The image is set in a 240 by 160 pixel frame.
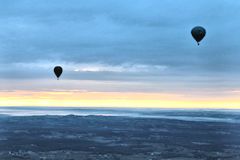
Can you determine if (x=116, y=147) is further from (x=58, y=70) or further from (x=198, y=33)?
(x=198, y=33)

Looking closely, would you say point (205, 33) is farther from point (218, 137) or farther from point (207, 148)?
point (218, 137)

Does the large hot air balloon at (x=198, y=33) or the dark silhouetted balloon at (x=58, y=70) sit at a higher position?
the large hot air balloon at (x=198, y=33)

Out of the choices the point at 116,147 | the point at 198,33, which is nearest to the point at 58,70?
the point at 198,33

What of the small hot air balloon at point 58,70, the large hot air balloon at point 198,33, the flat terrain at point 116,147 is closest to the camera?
the large hot air balloon at point 198,33

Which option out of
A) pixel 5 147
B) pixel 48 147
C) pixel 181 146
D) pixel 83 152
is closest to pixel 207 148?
pixel 181 146

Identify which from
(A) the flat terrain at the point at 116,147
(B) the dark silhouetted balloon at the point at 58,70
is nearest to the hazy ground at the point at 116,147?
(A) the flat terrain at the point at 116,147

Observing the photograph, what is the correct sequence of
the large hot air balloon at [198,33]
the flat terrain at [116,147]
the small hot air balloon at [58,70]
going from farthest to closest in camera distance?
the flat terrain at [116,147] < the small hot air balloon at [58,70] < the large hot air balloon at [198,33]

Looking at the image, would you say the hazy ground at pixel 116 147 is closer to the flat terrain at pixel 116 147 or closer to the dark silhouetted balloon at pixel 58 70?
the flat terrain at pixel 116 147

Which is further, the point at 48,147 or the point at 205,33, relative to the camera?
the point at 48,147
